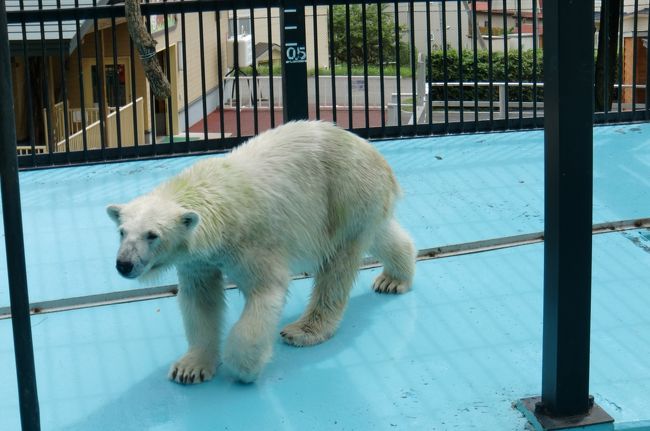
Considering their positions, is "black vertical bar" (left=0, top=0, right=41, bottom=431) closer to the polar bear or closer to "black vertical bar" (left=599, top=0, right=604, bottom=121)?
the polar bear

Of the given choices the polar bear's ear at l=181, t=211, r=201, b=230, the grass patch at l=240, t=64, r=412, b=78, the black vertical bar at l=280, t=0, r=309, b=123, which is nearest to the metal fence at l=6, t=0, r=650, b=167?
the black vertical bar at l=280, t=0, r=309, b=123

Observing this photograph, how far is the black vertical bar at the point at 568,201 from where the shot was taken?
3.70m

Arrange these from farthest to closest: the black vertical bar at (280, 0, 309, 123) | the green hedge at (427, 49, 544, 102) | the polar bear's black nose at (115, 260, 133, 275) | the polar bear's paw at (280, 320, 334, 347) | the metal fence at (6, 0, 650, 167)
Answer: the green hedge at (427, 49, 544, 102)
the metal fence at (6, 0, 650, 167)
the black vertical bar at (280, 0, 309, 123)
the polar bear's paw at (280, 320, 334, 347)
the polar bear's black nose at (115, 260, 133, 275)

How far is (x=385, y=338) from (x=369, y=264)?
1047 mm

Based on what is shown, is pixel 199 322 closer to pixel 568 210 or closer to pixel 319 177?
pixel 319 177

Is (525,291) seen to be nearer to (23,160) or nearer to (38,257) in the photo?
(38,257)

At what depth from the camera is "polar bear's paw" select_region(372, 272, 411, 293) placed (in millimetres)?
5410

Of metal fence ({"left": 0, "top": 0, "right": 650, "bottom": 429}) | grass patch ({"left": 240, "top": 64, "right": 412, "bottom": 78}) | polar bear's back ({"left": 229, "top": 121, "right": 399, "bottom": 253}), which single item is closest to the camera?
metal fence ({"left": 0, "top": 0, "right": 650, "bottom": 429})

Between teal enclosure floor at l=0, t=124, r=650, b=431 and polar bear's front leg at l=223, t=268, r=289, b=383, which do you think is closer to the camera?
teal enclosure floor at l=0, t=124, r=650, b=431

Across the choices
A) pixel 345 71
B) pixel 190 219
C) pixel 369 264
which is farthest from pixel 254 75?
pixel 345 71

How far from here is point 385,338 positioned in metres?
4.89

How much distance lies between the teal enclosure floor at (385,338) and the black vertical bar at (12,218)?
93 centimetres

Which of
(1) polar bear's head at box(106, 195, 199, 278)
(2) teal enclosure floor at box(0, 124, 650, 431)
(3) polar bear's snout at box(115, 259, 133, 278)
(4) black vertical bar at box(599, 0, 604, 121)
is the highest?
(4) black vertical bar at box(599, 0, 604, 121)

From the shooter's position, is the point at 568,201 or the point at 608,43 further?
the point at 608,43
